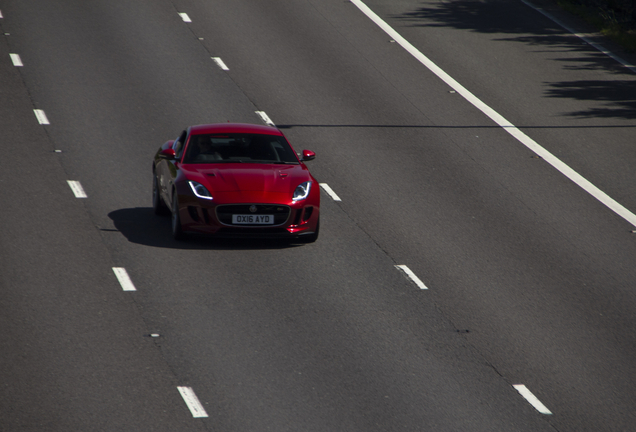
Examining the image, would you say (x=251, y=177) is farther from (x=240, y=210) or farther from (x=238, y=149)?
(x=238, y=149)

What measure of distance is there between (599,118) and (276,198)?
10.9 meters

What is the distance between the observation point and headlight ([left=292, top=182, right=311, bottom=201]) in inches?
487

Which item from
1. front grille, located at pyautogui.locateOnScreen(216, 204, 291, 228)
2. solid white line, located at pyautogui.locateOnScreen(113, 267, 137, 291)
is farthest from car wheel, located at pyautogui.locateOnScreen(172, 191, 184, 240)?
solid white line, located at pyautogui.locateOnScreen(113, 267, 137, 291)

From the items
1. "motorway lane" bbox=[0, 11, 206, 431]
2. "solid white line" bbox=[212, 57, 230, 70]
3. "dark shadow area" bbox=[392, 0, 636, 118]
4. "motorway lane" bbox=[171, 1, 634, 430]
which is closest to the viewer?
"motorway lane" bbox=[0, 11, 206, 431]

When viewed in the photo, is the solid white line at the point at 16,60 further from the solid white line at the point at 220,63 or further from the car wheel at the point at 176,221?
the car wheel at the point at 176,221

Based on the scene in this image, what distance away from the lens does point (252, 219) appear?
1212cm

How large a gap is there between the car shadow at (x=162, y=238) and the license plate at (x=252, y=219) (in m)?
0.53

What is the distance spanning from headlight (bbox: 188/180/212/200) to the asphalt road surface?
28.9 inches

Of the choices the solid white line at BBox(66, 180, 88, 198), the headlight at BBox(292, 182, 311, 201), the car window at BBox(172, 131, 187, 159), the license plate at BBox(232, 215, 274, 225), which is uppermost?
the car window at BBox(172, 131, 187, 159)

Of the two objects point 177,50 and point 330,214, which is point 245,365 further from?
point 177,50

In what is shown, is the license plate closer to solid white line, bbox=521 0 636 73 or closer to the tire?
the tire

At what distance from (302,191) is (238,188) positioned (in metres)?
0.89

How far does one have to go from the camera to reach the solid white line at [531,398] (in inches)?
321

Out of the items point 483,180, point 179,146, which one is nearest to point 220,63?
point 483,180
